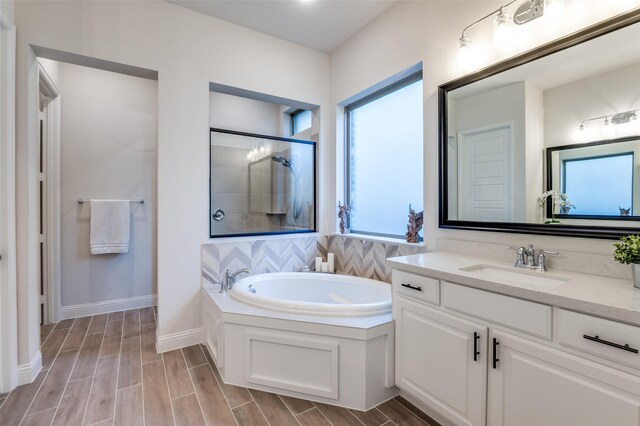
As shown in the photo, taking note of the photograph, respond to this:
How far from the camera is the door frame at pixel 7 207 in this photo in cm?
181

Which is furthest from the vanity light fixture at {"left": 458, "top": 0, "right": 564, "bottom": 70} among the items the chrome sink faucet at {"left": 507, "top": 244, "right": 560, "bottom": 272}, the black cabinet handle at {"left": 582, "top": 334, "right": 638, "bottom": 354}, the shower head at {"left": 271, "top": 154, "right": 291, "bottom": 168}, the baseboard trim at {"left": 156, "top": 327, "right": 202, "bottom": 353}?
the baseboard trim at {"left": 156, "top": 327, "right": 202, "bottom": 353}

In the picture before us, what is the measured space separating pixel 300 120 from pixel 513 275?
3.33 metres

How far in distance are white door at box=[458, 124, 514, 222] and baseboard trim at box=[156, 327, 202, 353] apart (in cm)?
233

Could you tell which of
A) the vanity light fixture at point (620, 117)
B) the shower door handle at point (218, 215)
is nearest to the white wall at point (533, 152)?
the vanity light fixture at point (620, 117)

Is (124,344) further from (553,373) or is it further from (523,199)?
(523,199)

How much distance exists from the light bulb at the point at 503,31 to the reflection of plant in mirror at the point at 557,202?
2.92 ft

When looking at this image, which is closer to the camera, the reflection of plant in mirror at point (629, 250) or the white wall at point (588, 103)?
the reflection of plant in mirror at point (629, 250)

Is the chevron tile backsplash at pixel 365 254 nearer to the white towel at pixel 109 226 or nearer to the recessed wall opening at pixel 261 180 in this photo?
the recessed wall opening at pixel 261 180

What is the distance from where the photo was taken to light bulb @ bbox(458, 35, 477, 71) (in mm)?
1876

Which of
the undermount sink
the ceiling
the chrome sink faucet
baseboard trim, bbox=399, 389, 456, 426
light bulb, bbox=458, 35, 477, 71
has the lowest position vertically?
baseboard trim, bbox=399, 389, 456, 426

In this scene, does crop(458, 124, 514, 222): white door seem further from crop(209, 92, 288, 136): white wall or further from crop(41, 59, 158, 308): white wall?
crop(41, 59, 158, 308): white wall

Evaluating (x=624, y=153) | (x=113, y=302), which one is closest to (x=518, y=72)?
(x=624, y=153)

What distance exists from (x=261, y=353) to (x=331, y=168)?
6.54 ft

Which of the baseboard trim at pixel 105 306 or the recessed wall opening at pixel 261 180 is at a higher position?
the recessed wall opening at pixel 261 180
